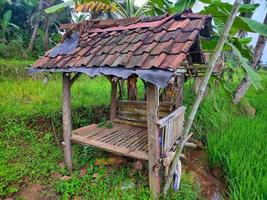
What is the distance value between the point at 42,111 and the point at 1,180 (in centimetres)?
181

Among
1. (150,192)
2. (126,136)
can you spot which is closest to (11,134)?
(126,136)

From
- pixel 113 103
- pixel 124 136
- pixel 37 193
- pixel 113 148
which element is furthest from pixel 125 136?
pixel 37 193

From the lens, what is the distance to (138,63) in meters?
2.90

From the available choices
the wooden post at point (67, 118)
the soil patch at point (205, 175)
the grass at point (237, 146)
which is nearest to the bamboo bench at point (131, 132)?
the wooden post at point (67, 118)

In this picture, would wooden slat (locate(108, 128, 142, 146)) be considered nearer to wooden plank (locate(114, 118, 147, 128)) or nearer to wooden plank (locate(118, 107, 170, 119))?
wooden plank (locate(114, 118, 147, 128))

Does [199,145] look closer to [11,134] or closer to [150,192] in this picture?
[150,192]

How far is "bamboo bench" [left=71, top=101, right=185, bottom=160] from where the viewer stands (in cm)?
356

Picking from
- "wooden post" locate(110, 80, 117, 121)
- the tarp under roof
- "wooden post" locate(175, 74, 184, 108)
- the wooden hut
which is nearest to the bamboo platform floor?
the wooden hut

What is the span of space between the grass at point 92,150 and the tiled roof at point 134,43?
185cm

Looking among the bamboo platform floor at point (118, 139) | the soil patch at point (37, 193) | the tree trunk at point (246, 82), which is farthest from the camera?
the tree trunk at point (246, 82)

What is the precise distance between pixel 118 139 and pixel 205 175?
5.64 feet

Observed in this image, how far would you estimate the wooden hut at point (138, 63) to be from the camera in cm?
291

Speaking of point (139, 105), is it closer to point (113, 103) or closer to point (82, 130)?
point (113, 103)

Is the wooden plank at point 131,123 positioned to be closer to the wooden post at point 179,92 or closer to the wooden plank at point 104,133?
the wooden plank at point 104,133
